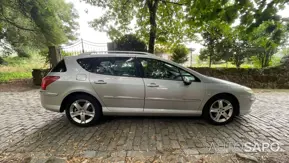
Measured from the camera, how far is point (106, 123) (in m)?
3.41

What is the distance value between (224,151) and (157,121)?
1.49 metres

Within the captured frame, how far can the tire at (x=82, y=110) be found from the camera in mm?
3221

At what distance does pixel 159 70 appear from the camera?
10.7 feet

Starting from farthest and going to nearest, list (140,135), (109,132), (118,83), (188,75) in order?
1. (188,75)
2. (118,83)
3. (109,132)
4. (140,135)

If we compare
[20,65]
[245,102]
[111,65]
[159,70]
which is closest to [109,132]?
[111,65]

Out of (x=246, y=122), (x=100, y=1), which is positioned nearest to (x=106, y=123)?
(x=246, y=122)

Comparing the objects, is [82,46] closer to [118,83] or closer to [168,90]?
[118,83]

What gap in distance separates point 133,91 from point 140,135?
88 centimetres

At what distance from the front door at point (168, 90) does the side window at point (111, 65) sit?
10.7 inches

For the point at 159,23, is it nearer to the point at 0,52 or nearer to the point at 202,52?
the point at 202,52

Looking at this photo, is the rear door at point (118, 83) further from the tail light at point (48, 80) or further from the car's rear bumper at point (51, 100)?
the car's rear bumper at point (51, 100)

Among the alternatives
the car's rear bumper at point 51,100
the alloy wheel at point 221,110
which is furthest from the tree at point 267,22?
the car's rear bumper at point 51,100

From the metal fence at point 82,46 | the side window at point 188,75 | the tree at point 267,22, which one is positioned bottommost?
the side window at point 188,75

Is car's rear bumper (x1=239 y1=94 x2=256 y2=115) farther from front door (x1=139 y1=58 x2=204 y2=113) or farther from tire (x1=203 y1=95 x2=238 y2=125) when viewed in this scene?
front door (x1=139 y1=58 x2=204 y2=113)
